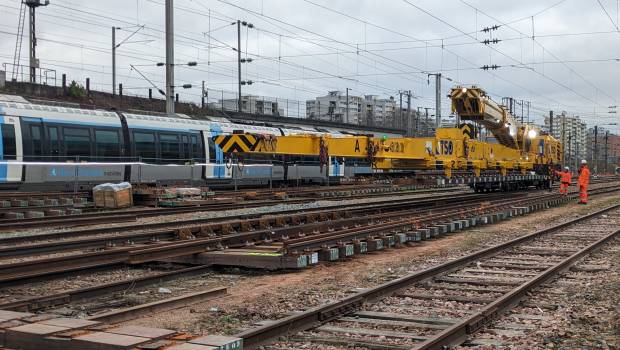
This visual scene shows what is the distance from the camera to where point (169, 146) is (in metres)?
26.6

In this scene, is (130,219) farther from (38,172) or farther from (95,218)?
(38,172)

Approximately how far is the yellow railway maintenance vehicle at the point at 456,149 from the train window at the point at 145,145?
24.3 ft

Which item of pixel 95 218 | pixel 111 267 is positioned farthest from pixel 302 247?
pixel 95 218

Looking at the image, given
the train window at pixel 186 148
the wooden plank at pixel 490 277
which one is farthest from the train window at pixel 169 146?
the wooden plank at pixel 490 277

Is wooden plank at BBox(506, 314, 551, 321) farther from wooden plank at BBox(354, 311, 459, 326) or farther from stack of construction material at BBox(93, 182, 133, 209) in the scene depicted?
stack of construction material at BBox(93, 182, 133, 209)

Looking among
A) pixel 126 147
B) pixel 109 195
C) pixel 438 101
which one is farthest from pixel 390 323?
pixel 438 101

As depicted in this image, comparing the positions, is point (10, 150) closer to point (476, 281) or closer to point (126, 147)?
point (126, 147)

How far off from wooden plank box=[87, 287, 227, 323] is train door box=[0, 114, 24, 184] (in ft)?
51.1

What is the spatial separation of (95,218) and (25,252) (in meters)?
5.90

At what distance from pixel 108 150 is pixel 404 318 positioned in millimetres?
19828

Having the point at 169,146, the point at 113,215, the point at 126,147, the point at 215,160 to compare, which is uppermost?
the point at 169,146

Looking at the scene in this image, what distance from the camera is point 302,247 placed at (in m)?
10.3

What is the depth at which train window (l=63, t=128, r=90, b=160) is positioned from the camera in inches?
887

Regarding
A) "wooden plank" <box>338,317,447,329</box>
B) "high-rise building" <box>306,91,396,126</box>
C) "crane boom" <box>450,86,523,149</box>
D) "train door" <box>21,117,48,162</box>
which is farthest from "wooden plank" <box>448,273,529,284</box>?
"high-rise building" <box>306,91,396,126</box>
